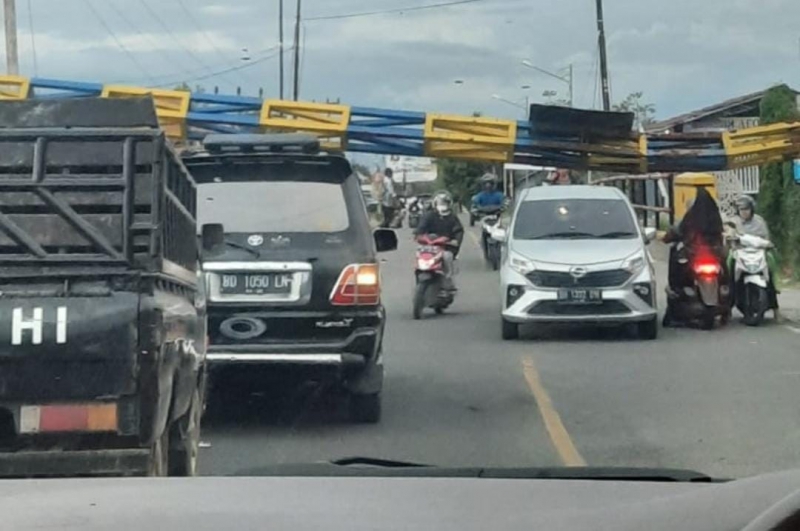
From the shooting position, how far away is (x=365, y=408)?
11.1 m

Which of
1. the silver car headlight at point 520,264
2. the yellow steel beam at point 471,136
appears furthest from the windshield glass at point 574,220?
the yellow steel beam at point 471,136

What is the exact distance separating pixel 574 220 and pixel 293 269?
8.05m

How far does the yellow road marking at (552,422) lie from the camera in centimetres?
966

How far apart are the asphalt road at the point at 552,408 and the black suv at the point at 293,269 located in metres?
0.52

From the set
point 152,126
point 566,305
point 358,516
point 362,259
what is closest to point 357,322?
point 362,259

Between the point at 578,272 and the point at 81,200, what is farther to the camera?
the point at 578,272

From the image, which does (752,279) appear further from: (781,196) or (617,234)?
(781,196)

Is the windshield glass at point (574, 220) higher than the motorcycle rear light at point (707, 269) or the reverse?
higher

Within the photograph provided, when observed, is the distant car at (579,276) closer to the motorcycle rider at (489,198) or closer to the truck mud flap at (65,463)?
the truck mud flap at (65,463)

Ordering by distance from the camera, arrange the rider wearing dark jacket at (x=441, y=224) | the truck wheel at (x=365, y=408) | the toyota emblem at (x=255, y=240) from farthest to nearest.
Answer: the rider wearing dark jacket at (x=441, y=224), the truck wheel at (x=365, y=408), the toyota emblem at (x=255, y=240)

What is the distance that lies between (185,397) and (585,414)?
4.82 meters

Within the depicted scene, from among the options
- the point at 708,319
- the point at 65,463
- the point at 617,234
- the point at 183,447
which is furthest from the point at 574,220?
the point at 65,463

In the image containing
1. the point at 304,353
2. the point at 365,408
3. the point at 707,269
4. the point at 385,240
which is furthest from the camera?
the point at 707,269

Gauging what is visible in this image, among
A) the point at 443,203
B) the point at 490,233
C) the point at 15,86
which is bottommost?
the point at 490,233
